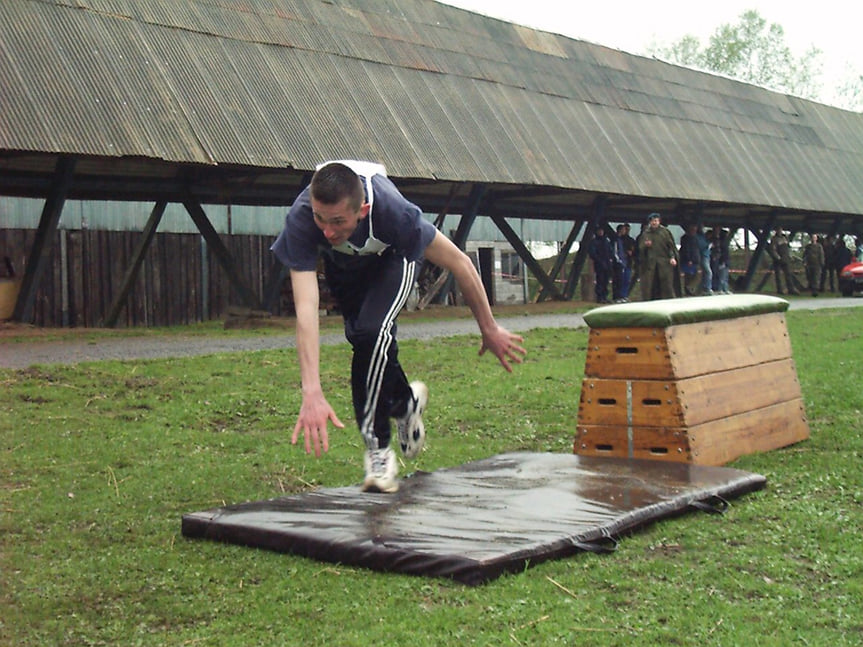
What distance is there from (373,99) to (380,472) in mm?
16848

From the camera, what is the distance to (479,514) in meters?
5.23

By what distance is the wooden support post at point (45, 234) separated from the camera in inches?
690

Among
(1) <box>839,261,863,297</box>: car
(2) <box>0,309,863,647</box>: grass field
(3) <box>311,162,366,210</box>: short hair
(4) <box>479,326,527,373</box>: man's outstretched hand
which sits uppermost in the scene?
(1) <box>839,261,863,297</box>: car

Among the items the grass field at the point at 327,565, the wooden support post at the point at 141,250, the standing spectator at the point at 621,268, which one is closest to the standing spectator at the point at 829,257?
the standing spectator at the point at 621,268

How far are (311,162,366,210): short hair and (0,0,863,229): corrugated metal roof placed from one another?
1173cm

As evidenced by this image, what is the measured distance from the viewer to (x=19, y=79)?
16.6 metres

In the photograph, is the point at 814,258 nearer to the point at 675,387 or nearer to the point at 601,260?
the point at 601,260

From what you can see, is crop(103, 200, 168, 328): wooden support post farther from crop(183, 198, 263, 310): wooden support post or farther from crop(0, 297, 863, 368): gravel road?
crop(0, 297, 863, 368): gravel road

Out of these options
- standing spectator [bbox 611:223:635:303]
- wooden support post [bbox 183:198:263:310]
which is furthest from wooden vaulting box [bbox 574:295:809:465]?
standing spectator [bbox 611:223:635:303]

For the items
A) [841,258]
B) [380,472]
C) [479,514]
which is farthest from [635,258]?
[479,514]

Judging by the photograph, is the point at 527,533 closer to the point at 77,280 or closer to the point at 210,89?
the point at 210,89

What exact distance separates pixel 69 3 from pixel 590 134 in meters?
13.3

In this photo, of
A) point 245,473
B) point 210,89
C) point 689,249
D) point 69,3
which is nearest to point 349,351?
point 245,473

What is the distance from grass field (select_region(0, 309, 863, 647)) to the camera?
3881 millimetres
